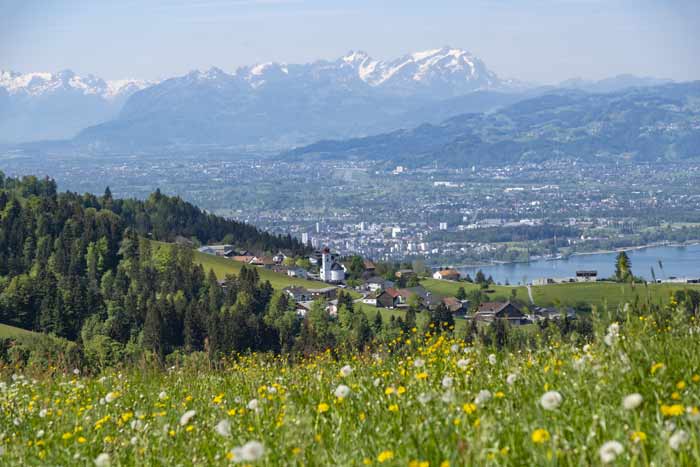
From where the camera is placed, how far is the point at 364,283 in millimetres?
108312

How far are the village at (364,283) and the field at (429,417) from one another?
57.7m

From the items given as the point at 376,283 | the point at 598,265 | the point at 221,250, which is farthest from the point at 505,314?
the point at 598,265

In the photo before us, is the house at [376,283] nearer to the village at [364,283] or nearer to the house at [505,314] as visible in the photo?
the village at [364,283]

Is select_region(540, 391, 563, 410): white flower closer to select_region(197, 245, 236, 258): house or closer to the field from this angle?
the field

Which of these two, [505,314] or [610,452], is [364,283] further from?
[610,452]

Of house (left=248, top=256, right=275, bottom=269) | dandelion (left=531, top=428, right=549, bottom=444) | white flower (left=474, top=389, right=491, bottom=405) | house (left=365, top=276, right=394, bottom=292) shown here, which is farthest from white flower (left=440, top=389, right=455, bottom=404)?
house (left=248, top=256, right=275, bottom=269)

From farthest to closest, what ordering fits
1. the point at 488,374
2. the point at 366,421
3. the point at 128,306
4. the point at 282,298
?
the point at 282,298
the point at 128,306
the point at 488,374
the point at 366,421

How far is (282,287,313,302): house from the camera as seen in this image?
83.4m

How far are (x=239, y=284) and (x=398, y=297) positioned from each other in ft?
52.9

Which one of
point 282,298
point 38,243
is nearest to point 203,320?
point 282,298

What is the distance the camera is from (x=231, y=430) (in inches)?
222

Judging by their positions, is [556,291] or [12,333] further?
[556,291]

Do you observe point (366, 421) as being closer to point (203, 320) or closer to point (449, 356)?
point (449, 356)

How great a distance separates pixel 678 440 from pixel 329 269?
112 metres
